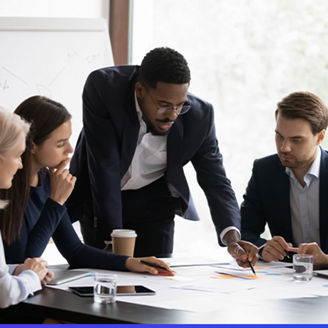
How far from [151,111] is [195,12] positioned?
2526 millimetres

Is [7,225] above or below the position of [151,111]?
below

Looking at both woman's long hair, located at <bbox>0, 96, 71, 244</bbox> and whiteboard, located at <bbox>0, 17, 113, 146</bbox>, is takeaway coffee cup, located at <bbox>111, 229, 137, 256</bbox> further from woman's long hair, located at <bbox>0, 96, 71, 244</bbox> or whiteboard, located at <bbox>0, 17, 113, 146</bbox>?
whiteboard, located at <bbox>0, 17, 113, 146</bbox>

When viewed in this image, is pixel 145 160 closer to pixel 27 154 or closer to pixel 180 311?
pixel 27 154

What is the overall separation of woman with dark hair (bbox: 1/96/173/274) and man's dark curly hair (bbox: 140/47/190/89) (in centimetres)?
37

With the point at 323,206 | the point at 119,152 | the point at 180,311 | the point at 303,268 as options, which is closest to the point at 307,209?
the point at 323,206

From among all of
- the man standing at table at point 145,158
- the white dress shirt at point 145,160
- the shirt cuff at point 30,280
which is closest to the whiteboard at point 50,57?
the man standing at table at point 145,158

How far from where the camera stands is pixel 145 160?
111 inches

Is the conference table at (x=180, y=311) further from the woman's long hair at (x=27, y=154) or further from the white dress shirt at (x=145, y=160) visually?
the white dress shirt at (x=145, y=160)

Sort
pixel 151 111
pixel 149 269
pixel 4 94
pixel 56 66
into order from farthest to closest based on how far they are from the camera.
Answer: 1. pixel 56 66
2. pixel 4 94
3. pixel 151 111
4. pixel 149 269

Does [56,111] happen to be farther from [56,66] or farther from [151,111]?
[56,66]

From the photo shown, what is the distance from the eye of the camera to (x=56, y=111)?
8.17 ft

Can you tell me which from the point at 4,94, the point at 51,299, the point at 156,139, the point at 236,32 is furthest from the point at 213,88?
the point at 51,299

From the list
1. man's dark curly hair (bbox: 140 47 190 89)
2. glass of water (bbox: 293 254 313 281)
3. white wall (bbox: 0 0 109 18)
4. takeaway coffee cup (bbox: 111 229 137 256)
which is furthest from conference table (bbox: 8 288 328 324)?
white wall (bbox: 0 0 109 18)

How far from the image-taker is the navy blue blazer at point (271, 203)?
2768mm
